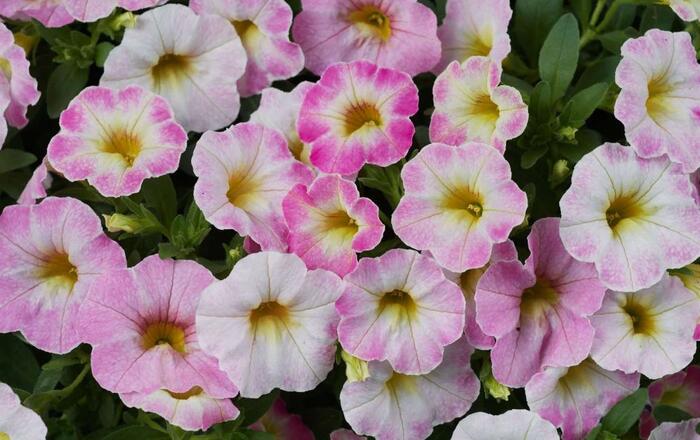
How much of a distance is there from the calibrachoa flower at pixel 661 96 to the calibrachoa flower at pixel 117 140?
21.9 inches

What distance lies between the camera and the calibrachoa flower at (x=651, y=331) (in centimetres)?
115

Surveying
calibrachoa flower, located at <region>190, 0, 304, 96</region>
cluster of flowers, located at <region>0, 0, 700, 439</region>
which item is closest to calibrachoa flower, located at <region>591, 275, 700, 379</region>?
cluster of flowers, located at <region>0, 0, 700, 439</region>

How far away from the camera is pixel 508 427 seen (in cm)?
115

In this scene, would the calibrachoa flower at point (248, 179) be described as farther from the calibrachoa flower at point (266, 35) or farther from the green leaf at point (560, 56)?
the green leaf at point (560, 56)

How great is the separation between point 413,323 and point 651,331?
0.99ft

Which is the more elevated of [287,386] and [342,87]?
[342,87]

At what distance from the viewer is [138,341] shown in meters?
1.14

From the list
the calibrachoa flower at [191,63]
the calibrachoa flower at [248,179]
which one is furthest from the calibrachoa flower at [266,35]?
the calibrachoa flower at [248,179]

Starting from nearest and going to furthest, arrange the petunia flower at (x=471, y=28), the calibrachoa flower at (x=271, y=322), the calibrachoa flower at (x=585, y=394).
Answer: the calibrachoa flower at (x=271, y=322), the calibrachoa flower at (x=585, y=394), the petunia flower at (x=471, y=28)

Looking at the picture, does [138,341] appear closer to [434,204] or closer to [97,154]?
[97,154]

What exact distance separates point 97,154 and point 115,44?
30 centimetres

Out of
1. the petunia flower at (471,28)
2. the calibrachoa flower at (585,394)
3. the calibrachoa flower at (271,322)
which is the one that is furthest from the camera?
the petunia flower at (471,28)

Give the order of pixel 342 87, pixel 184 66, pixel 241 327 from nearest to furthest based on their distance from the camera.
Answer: pixel 241 327 < pixel 342 87 < pixel 184 66

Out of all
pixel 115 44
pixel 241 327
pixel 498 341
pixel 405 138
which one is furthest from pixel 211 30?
pixel 498 341
